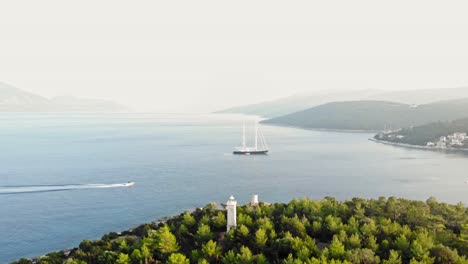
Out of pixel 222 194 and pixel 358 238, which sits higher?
pixel 358 238

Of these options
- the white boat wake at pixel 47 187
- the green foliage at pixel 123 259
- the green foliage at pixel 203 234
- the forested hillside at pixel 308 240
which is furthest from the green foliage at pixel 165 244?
the white boat wake at pixel 47 187

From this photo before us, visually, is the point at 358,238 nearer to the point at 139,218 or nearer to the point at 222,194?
the point at 139,218

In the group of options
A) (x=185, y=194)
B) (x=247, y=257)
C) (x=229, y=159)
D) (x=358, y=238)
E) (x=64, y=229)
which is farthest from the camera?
(x=229, y=159)

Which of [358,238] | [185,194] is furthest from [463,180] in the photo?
[358,238]

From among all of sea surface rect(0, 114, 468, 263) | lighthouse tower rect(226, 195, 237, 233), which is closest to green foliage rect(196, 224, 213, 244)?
lighthouse tower rect(226, 195, 237, 233)

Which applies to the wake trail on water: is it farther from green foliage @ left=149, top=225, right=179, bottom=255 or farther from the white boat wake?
green foliage @ left=149, top=225, right=179, bottom=255

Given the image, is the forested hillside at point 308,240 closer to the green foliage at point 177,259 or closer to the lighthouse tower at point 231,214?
the green foliage at point 177,259

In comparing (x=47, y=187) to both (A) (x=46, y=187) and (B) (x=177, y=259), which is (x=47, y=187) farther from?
(B) (x=177, y=259)
